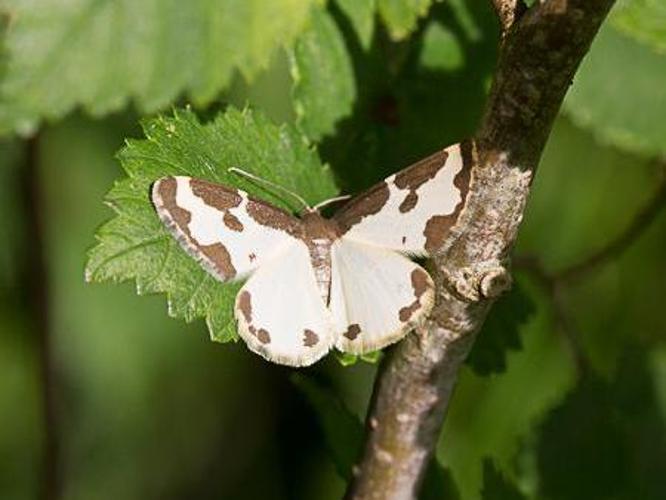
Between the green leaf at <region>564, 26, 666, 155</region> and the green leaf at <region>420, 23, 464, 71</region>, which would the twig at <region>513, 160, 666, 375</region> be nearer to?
the green leaf at <region>564, 26, 666, 155</region>

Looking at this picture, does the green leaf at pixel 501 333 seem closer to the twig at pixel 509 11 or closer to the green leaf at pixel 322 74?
the green leaf at pixel 322 74

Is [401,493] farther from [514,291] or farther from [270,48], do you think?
[270,48]

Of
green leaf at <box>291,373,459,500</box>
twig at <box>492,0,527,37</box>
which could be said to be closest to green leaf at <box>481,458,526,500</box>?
green leaf at <box>291,373,459,500</box>

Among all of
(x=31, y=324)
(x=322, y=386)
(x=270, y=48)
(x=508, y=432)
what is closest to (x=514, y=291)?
(x=322, y=386)

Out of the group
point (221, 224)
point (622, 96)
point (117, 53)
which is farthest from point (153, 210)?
point (622, 96)

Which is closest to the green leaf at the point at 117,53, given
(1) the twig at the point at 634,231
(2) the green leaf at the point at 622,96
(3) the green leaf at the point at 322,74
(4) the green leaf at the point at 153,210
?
(3) the green leaf at the point at 322,74

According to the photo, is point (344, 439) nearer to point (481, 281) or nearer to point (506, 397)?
point (481, 281)
